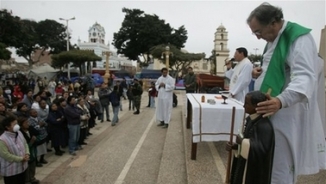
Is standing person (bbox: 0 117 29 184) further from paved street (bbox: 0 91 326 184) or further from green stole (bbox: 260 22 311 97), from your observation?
green stole (bbox: 260 22 311 97)

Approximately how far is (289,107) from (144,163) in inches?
179

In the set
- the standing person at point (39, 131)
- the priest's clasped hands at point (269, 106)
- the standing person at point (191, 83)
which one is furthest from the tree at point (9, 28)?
the priest's clasped hands at point (269, 106)

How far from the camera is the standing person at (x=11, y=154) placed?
13.2ft

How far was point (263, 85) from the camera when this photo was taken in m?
1.53

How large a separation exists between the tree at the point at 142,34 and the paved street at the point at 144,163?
35560 mm

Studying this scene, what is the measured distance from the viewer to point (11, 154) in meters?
4.05

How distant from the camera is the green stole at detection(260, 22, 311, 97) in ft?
4.81

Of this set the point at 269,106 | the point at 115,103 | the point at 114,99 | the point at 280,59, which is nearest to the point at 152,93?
the point at 114,99

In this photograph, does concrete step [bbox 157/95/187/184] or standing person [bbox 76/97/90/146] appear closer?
concrete step [bbox 157/95/187/184]

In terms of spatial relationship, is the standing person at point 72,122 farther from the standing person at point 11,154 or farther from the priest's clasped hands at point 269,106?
the priest's clasped hands at point 269,106

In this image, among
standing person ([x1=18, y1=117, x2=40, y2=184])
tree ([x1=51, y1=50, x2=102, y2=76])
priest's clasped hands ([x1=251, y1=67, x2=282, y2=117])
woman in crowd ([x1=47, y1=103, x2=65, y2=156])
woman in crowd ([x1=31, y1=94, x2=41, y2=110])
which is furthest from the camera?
tree ([x1=51, y1=50, x2=102, y2=76])

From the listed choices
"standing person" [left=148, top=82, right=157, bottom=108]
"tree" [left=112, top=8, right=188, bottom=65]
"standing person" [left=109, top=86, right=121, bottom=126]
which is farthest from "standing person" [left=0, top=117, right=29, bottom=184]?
"tree" [left=112, top=8, right=188, bottom=65]

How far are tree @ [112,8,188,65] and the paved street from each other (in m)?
35.6

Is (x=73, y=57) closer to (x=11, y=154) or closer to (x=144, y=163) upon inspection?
(x=144, y=163)
